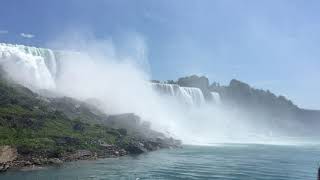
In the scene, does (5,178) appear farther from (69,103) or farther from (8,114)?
(69,103)

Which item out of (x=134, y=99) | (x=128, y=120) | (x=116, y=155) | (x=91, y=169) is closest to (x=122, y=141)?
(x=116, y=155)

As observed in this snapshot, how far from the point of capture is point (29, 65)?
16312 centimetres

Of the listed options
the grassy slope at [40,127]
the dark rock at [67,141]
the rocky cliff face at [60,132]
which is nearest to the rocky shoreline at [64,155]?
the rocky cliff face at [60,132]

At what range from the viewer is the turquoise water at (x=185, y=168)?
82.8 meters

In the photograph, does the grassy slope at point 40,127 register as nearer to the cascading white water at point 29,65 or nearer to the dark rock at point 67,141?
the dark rock at point 67,141

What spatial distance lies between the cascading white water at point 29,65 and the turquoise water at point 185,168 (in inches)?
2461

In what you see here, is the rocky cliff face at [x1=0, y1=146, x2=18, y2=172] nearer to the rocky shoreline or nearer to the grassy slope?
the rocky shoreline

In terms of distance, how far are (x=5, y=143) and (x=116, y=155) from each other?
26.5 metres

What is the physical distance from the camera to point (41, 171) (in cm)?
8706

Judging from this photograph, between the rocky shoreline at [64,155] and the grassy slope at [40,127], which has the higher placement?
the grassy slope at [40,127]

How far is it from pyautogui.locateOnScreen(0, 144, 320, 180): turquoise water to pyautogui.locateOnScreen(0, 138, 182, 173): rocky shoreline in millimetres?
3876

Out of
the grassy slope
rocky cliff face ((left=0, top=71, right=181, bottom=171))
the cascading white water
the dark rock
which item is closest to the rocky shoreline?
rocky cliff face ((left=0, top=71, right=181, bottom=171))

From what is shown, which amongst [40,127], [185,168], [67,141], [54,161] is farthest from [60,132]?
[185,168]

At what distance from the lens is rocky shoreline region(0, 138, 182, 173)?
3666 inches
